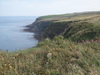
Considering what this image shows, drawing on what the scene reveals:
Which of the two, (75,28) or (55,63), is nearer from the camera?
(55,63)

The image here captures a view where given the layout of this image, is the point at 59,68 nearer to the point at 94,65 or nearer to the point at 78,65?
the point at 78,65

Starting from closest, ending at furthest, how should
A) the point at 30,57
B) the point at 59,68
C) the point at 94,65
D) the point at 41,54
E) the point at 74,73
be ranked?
the point at 74,73, the point at 59,68, the point at 94,65, the point at 30,57, the point at 41,54

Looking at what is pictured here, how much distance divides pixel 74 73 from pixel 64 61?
1.25m

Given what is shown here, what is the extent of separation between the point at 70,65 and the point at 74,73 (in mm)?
718

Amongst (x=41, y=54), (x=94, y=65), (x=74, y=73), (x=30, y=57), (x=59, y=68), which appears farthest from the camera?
(x=41, y=54)

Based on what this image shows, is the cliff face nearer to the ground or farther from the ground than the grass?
nearer to the ground

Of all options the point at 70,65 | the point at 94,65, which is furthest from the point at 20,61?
the point at 94,65

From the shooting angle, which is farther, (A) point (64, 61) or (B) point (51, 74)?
(A) point (64, 61)

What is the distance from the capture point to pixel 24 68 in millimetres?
6707

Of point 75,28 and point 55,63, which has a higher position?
point 55,63

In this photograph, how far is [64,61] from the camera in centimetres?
750

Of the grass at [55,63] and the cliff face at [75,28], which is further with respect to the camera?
the cliff face at [75,28]

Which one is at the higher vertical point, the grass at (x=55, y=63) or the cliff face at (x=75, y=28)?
the grass at (x=55, y=63)

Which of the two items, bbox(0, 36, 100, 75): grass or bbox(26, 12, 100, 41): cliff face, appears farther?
bbox(26, 12, 100, 41): cliff face
